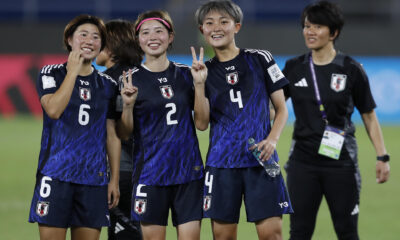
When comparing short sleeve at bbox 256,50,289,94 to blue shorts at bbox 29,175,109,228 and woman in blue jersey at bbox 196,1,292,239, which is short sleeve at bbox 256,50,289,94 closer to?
woman in blue jersey at bbox 196,1,292,239

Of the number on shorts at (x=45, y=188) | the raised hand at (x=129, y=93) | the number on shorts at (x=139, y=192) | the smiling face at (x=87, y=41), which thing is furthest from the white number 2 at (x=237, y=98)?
the number on shorts at (x=45, y=188)

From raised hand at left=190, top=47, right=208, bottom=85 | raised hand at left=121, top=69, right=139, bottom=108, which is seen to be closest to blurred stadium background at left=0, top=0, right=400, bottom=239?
raised hand at left=121, top=69, right=139, bottom=108

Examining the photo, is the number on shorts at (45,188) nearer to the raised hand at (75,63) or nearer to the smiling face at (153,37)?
the raised hand at (75,63)

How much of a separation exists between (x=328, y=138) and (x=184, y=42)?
14053 millimetres

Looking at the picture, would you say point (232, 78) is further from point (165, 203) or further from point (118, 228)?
point (118, 228)

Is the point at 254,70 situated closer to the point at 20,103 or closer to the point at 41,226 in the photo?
the point at 41,226

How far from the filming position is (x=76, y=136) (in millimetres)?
4906

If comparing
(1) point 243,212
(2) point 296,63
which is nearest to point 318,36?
(2) point 296,63

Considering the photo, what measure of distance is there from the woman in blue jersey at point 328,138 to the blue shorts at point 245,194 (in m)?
0.82

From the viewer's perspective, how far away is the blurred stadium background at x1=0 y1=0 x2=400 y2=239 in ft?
57.0

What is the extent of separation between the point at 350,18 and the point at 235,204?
17.3 meters

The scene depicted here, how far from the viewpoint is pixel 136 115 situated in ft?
16.9

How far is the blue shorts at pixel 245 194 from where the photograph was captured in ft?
16.8

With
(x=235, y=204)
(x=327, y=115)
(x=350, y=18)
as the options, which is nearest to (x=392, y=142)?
(x=350, y=18)
